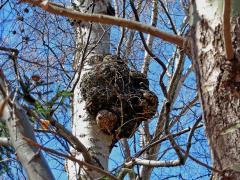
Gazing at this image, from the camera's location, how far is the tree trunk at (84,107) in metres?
3.00

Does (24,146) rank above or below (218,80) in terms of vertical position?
below

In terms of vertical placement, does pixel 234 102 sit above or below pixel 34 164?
above

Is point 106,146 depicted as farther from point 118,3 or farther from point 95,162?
point 118,3

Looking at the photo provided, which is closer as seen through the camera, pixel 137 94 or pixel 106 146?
pixel 106 146

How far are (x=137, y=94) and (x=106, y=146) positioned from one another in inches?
22.1

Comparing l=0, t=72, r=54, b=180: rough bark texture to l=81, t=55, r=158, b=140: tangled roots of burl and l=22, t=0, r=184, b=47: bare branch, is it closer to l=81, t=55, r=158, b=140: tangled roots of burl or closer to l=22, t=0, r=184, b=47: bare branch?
l=22, t=0, r=184, b=47: bare branch

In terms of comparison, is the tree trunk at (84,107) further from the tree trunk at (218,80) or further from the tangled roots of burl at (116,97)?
the tree trunk at (218,80)

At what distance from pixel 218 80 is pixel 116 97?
→ 6.02 feet

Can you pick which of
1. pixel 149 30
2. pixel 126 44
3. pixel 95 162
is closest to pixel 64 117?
pixel 95 162

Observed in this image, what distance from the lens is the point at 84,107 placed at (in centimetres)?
335

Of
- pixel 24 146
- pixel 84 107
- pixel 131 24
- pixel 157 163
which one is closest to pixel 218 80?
pixel 131 24

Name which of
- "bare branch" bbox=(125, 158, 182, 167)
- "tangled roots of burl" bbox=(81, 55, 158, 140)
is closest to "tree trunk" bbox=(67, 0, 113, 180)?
"tangled roots of burl" bbox=(81, 55, 158, 140)

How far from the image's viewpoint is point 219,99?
164cm

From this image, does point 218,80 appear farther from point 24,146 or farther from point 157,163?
point 157,163
